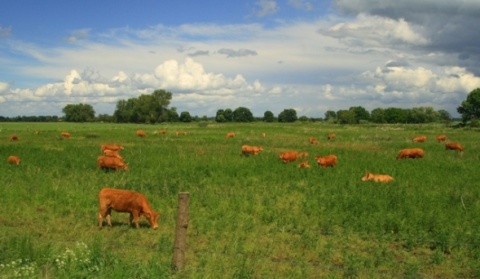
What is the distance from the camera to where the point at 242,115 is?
425ft

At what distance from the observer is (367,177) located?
17109mm

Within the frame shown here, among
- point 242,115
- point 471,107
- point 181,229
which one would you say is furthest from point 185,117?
point 181,229

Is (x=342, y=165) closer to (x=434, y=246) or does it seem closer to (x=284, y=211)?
(x=284, y=211)

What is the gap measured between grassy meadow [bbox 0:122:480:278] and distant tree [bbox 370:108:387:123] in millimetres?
103849

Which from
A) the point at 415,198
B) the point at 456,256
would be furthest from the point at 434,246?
the point at 415,198

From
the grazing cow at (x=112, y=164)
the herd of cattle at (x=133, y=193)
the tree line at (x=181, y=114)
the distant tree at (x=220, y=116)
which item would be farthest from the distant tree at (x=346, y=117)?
the grazing cow at (x=112, y=164)

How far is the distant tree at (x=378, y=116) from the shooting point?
121m

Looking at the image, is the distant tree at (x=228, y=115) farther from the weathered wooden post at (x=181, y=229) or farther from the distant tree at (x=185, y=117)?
the weathered wooden post at (x=181, y=229)

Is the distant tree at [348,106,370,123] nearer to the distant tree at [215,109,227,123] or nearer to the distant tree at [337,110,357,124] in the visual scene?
the distant tree at [337,110,357,124]

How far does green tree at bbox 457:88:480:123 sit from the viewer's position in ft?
266

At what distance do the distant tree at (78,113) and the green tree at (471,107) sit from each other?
9042 cm

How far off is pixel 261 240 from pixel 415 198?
5910mm

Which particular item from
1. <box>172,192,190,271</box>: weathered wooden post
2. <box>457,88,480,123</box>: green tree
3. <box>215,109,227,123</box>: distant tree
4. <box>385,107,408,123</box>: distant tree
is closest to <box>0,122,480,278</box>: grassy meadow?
<box>172,192,190,271</box>: weathered wooden post

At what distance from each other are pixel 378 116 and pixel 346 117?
33.0 feet
